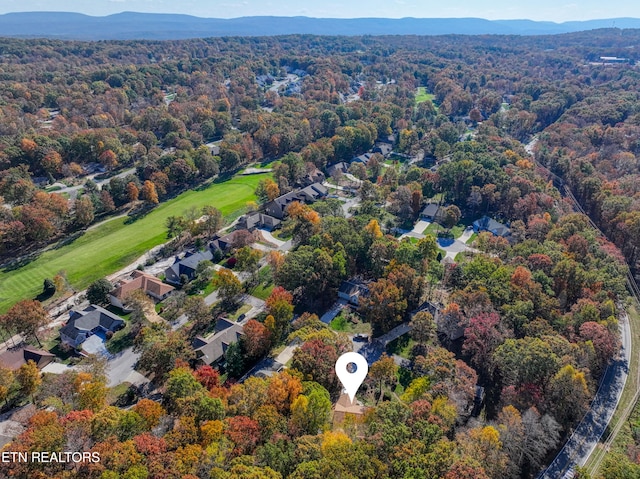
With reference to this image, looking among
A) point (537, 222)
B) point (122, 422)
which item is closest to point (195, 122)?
point (537, 222)

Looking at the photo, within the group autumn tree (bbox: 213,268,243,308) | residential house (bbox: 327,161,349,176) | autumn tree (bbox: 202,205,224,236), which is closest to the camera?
autumn tree (bbox: 213,268,243,308)

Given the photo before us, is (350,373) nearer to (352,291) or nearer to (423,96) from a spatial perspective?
(352,291)

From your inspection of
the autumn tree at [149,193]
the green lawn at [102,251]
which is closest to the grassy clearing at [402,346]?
the green lawn at [102,251]

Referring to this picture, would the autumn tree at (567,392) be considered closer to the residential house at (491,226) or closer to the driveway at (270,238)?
the residential house at (491,226)

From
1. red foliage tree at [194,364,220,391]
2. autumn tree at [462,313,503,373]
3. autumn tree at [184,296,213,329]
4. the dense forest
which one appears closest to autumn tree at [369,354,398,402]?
the dense forest

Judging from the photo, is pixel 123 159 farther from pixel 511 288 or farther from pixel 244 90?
pixel 511 288

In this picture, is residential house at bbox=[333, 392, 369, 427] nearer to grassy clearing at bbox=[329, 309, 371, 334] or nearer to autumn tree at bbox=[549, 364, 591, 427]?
grassy clearing at bbox=[329, 309, 371, 334]
